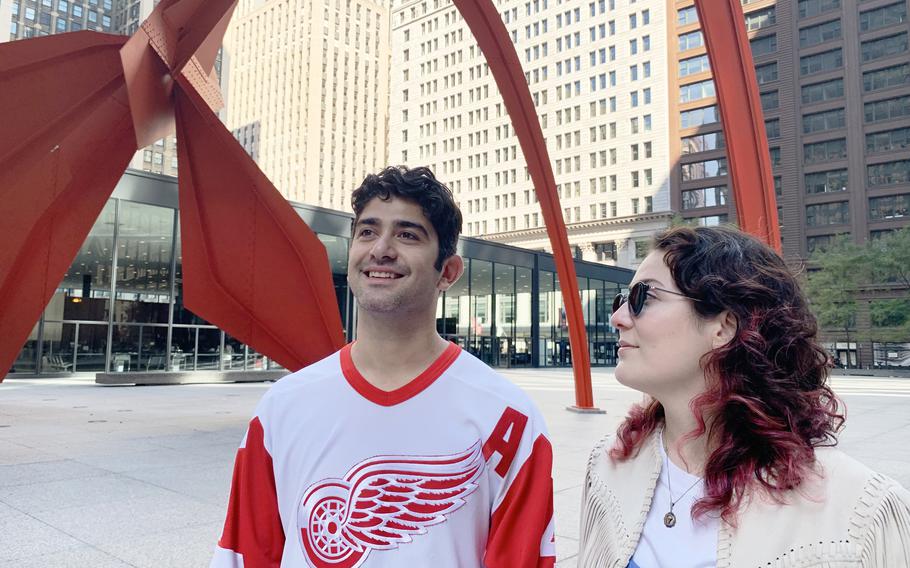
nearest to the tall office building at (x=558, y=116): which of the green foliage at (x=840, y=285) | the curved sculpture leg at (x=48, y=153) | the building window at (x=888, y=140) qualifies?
the building window at (x=888, y=140)

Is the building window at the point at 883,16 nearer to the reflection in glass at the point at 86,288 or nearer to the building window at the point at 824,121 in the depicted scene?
the building window at the point at 824,121

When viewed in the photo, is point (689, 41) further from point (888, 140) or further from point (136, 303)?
point (136, 303)

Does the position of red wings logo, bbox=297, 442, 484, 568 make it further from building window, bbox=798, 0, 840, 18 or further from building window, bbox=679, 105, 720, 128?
building window, bbox=798, 0, 840, 18

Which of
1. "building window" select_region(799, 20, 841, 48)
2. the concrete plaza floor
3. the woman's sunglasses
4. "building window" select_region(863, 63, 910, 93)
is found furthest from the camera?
"building window" select_region(799, 20, 841, 48)

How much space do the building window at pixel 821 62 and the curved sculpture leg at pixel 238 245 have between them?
A: 204 feet

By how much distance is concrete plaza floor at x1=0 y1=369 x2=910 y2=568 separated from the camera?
12.9 ft

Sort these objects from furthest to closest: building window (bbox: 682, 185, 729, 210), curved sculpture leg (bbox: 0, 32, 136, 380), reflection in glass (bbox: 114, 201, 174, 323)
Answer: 1. building window (bbox: 682, 185, 729, 210)
2. reflection in glass (bbox: 114, 201, 174, 323)
3. curved sculpture leg (bbox: 0, 32, 136, 380)

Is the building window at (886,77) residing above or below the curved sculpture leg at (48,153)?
above

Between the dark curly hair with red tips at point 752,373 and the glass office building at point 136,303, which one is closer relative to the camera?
the dark curly hair with red tips at point 752,373

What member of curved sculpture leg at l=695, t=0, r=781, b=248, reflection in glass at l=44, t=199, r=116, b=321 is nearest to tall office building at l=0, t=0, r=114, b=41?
reflection in glass at l=44, t=199, r=116, b=321

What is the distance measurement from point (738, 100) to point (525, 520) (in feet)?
18.4

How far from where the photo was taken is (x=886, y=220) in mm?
52250

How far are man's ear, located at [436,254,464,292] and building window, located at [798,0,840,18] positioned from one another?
6810cm

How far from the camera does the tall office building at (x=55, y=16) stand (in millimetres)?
72250
